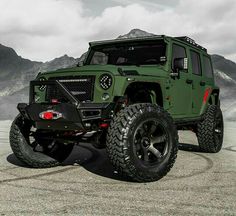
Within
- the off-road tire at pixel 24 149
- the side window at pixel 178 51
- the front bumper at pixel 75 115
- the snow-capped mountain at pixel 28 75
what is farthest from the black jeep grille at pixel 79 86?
the snow-capped mountain at pixel 28 75

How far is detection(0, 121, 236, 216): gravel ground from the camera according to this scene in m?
3.75

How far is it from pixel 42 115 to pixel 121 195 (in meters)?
1.56

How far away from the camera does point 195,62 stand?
7.53m

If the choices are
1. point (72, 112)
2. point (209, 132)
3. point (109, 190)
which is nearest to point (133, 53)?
point (72, 112)

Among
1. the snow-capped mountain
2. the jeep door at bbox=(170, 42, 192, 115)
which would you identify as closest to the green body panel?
the jeep door at bbox=(170, 42, 192, 115)

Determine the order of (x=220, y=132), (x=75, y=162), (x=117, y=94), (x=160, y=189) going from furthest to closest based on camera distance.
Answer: (x=220, y=132)
(x=75, y=162)
(x=117, y=94)
(x=160, y=189)

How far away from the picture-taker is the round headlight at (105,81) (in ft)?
16.6

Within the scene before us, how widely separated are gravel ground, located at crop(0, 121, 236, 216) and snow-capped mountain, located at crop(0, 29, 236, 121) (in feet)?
8.80

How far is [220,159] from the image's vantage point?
696cm

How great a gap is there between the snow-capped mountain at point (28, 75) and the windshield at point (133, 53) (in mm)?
847

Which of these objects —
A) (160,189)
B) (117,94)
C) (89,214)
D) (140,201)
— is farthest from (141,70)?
(89,214)

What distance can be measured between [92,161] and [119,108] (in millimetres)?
1676

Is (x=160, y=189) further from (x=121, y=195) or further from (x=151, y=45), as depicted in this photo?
(x=151, y=45)

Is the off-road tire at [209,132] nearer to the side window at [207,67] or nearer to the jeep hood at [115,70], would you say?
the side window at [207,67]
